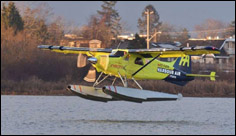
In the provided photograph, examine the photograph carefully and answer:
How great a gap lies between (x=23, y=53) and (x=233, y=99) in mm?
13612

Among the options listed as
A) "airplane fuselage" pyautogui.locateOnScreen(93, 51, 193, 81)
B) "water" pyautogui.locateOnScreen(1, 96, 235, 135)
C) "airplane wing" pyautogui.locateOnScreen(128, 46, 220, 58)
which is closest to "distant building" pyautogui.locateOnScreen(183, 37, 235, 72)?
"water" pyautogui.locateOnScreen(1, 96, 235, 135)

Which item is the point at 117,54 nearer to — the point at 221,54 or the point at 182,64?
the point at 182,64

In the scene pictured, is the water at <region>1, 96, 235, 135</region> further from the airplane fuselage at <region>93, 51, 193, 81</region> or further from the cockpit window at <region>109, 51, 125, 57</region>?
the cockpit window at <region>109, 51, 125, 57</region>

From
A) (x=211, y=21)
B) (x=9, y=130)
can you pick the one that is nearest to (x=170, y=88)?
(x=9, y=130)

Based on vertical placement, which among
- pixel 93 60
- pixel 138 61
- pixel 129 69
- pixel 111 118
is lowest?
pixel 111 118

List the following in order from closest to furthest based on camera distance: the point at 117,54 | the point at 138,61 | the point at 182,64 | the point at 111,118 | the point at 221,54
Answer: the point at 117,54
the point at 138,61
the point at 182,64
the point at 111,118
the point at 221,54

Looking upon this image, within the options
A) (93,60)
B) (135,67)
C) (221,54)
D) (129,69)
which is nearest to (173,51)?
(135,67)

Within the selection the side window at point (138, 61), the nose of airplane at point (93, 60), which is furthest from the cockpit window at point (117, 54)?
the nose of airplane at point (93, 60)

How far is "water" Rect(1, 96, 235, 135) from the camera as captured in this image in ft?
77.8

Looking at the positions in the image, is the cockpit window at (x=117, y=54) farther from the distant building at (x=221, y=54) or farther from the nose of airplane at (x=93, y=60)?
the distant building at (x=221, y=54)

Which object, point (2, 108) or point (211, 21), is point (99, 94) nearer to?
point (2, 108)

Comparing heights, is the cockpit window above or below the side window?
above

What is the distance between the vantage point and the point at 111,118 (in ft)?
92.9

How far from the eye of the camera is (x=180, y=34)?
108312 millimetres
